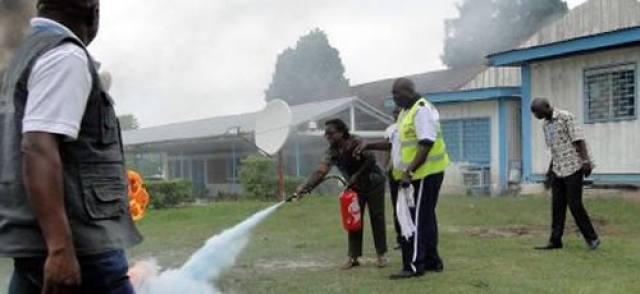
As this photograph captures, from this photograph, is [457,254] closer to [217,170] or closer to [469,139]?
[469,139]

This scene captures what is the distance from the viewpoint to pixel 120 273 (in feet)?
7.72

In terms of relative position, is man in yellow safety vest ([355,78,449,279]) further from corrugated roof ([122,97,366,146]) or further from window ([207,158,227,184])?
window ([207,158,227,184])

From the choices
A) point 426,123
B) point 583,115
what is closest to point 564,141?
point 426,123

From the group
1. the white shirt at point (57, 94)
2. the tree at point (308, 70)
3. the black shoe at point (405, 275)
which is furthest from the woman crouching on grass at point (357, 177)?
the tree at point (308, 70)

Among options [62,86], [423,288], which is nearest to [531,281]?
[423,288]

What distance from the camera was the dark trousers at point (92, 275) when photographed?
7.32ft

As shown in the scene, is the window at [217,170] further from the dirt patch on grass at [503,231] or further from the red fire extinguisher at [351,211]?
the red fire extinguisher at [351,211]

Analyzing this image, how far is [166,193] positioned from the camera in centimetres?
1805

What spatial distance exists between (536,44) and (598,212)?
508 cm

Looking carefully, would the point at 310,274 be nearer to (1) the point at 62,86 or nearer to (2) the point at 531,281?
(2) the point at 531,281

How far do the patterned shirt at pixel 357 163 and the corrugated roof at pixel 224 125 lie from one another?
476 inches

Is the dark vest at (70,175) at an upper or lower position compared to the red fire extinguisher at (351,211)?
upper

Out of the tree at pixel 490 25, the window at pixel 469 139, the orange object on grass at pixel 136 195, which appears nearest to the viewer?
the orange object on grass at pixel 136 195

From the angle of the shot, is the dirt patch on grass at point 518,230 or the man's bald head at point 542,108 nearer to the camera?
the man's bald head at point 542,108
